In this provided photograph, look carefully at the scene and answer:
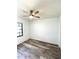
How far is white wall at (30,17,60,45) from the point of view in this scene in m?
4.74

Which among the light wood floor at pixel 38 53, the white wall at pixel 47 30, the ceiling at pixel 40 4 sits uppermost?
the ceiling at pixel 40 4

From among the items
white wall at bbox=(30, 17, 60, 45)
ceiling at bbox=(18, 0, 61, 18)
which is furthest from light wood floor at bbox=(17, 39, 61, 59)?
ceiling at bbox=(18, 0, 61, 18)

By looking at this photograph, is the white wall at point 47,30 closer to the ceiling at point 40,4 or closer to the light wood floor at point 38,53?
the light wood floor at point 38,53

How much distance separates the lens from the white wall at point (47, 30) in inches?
187

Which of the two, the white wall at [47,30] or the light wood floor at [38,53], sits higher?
the white wall at [47,30]

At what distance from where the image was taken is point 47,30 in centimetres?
530

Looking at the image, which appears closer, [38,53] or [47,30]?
[38,53]

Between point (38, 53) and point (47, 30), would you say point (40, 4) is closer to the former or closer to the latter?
point (38, 53)

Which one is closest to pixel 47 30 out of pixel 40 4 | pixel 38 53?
pixel 38 53

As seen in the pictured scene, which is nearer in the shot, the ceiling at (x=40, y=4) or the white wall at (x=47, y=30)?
the ceiling at (x=40, y=4)

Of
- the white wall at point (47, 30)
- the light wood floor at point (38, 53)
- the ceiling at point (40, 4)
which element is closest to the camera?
the ceiling at point (40, 4)

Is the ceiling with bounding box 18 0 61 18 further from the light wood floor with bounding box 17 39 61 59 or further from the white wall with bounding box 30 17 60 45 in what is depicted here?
the light wood floor with bounding box 17 39 61 59

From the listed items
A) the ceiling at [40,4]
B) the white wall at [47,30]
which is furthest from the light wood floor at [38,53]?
the ceiling at [40,4]
